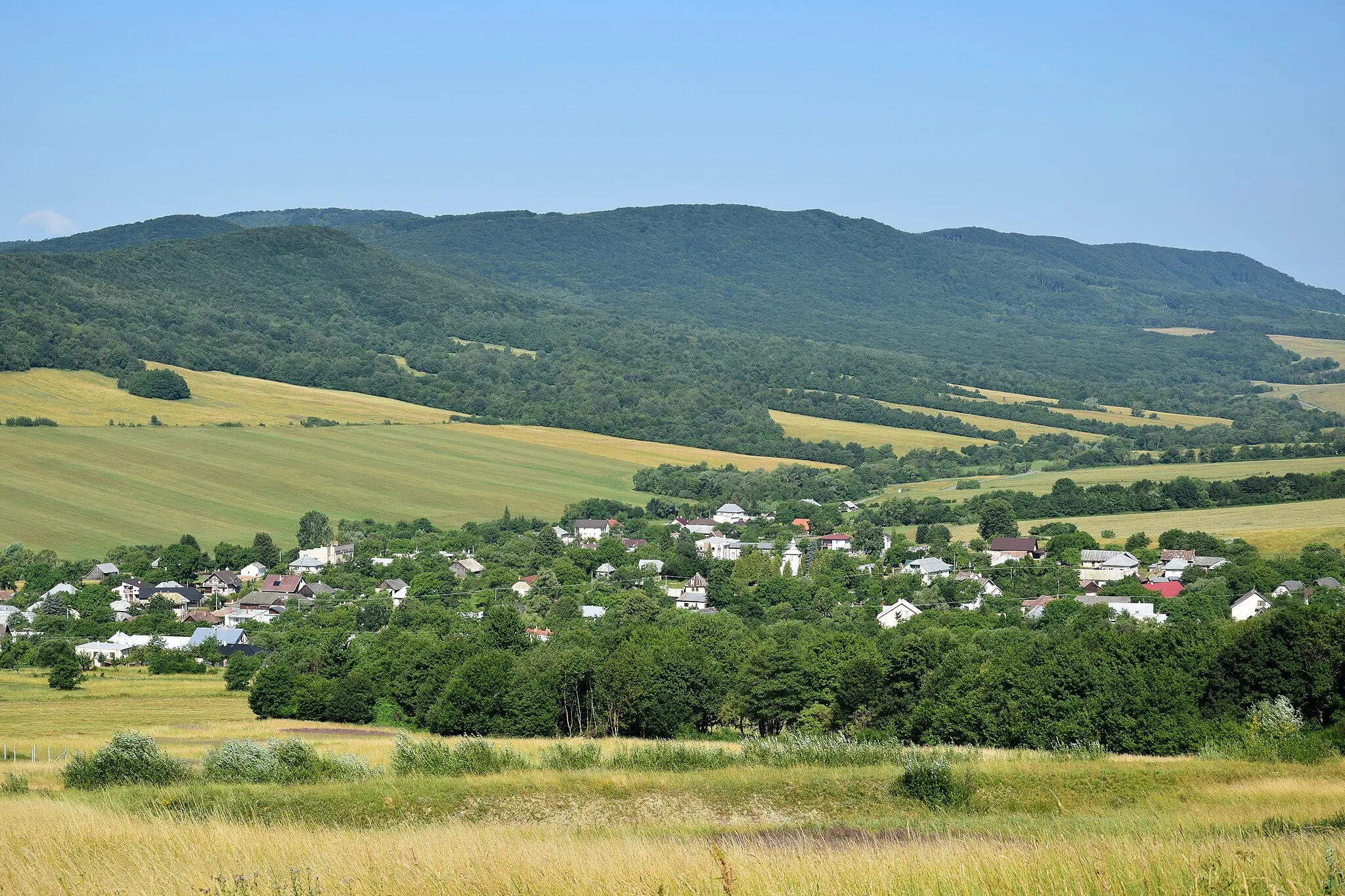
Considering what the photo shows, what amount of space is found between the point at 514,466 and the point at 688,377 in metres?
64.5

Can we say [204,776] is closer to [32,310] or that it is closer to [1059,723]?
[1059,723]

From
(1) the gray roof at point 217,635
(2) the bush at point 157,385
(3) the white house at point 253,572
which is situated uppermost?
(2) the bush at point 157,385

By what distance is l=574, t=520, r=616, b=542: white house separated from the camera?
95.6 m

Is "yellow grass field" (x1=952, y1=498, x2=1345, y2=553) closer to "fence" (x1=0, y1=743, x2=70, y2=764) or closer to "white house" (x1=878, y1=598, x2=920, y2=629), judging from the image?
"white house" (x1=878, y1=598, x2=920, y2=629)

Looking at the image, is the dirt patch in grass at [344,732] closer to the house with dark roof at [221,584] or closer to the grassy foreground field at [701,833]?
the grassy foreground field at [701,833]

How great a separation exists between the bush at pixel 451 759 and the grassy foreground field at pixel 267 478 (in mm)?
68111

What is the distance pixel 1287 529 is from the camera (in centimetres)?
7619

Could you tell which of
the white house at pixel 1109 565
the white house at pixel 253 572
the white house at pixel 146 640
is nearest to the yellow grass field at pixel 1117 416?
the white house at pixel 1109 565

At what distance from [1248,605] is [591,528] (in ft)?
160

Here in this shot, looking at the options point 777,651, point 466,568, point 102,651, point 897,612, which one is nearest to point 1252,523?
point 897,612

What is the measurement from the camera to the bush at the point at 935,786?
715 inches

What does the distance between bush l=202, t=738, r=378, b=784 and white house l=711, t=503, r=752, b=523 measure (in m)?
82.9

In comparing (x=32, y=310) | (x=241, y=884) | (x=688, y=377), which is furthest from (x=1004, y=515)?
(x=32, y=310)

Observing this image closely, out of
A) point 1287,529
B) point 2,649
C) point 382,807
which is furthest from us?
point 1287,529
